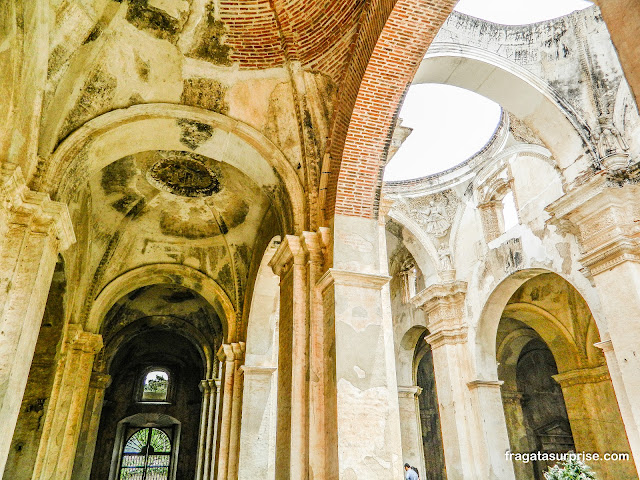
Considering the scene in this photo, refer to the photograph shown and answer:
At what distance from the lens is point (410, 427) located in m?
14.2

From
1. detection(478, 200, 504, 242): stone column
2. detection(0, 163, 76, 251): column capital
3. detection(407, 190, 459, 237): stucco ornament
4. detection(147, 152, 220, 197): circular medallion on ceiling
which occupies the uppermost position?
detection(407, 190, 459, 237): stucco ornament

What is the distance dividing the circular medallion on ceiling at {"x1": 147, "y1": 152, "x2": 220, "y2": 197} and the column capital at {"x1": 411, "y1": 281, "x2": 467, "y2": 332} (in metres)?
5.77

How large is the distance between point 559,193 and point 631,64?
347 inches

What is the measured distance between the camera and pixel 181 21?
19.8 feet

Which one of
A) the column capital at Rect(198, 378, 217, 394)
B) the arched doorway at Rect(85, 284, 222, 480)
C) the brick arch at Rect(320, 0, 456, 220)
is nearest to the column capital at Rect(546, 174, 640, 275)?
the brick arch at Rect(320, 0, 456, 220)

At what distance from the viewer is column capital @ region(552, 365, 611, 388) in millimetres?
12398

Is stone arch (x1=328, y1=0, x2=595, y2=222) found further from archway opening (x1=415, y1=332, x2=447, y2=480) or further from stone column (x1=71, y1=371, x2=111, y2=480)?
stone column (x1=71, y1=371, x2=111, y2=480)

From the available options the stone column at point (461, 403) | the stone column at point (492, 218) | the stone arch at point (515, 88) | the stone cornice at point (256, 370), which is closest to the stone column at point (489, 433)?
the stone column at point (461, 403)

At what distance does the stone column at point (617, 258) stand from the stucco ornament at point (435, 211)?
4840mm

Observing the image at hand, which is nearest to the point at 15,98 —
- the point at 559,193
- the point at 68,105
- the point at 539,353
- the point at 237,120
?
the point at 68,105

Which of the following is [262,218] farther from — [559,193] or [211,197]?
[559,193]

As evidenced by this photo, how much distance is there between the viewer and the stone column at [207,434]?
12431 millimetres

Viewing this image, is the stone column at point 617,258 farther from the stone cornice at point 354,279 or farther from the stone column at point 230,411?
the stone column at point 230,411

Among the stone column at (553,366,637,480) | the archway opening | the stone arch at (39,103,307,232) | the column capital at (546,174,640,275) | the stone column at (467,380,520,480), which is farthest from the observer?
the archway opening
